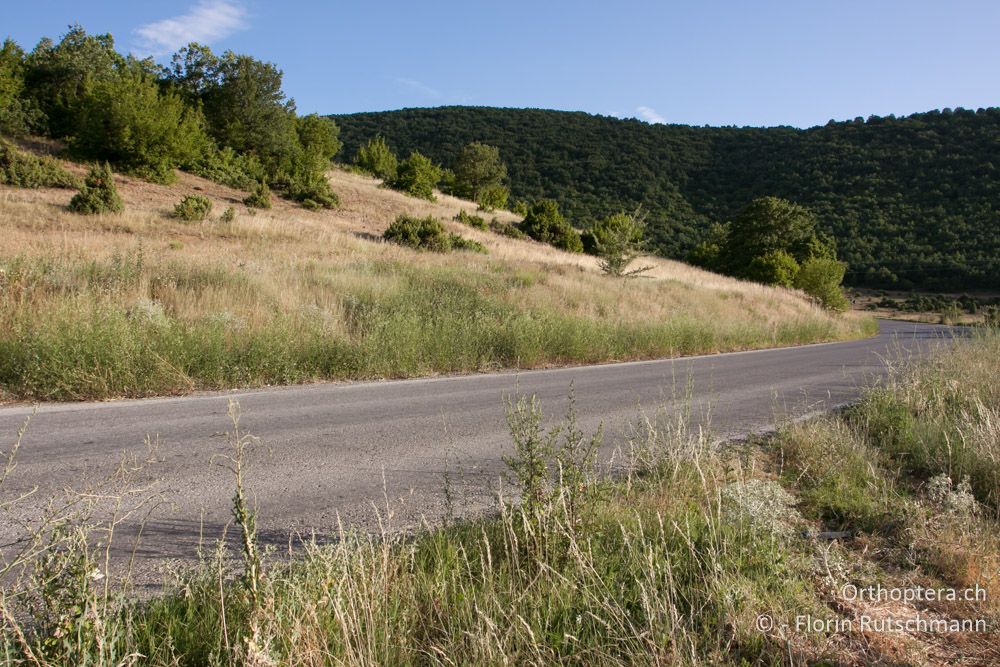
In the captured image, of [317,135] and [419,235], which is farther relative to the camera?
[317,135]

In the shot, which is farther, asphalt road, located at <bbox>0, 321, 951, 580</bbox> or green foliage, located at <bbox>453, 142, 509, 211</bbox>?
green foliage, located at <bbox>453, 142, 509, 211</bbox>

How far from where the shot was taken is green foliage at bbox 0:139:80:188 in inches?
982

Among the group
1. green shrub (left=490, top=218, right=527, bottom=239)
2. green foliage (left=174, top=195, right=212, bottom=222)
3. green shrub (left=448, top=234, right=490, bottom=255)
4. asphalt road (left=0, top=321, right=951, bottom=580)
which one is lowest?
asphalt road (left=0, top=321, right=951, bottom=580)

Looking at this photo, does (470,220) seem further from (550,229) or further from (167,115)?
(167,115)

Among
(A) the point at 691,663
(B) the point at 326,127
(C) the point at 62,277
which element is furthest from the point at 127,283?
(B) the point at 326,127

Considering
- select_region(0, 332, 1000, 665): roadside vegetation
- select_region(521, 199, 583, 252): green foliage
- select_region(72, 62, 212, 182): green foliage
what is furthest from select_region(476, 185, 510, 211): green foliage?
select_region(0, 332, 1000, 665): roadside vegetation

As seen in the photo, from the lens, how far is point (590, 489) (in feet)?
11.1

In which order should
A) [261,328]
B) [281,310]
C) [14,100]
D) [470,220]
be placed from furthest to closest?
[470,220], [14,100], [281,310], [261,328]

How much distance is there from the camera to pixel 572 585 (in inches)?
105

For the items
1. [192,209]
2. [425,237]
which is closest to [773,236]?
[425,237]

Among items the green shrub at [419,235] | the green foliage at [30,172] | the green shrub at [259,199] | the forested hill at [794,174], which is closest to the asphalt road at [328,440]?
the green shrub at [419,235]

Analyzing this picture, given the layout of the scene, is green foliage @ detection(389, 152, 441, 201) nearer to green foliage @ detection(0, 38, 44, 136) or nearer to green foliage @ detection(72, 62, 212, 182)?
green foliage @ detection(72, 62, 212, 182)

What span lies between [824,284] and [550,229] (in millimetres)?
17991

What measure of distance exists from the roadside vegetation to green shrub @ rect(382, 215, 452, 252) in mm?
23713
